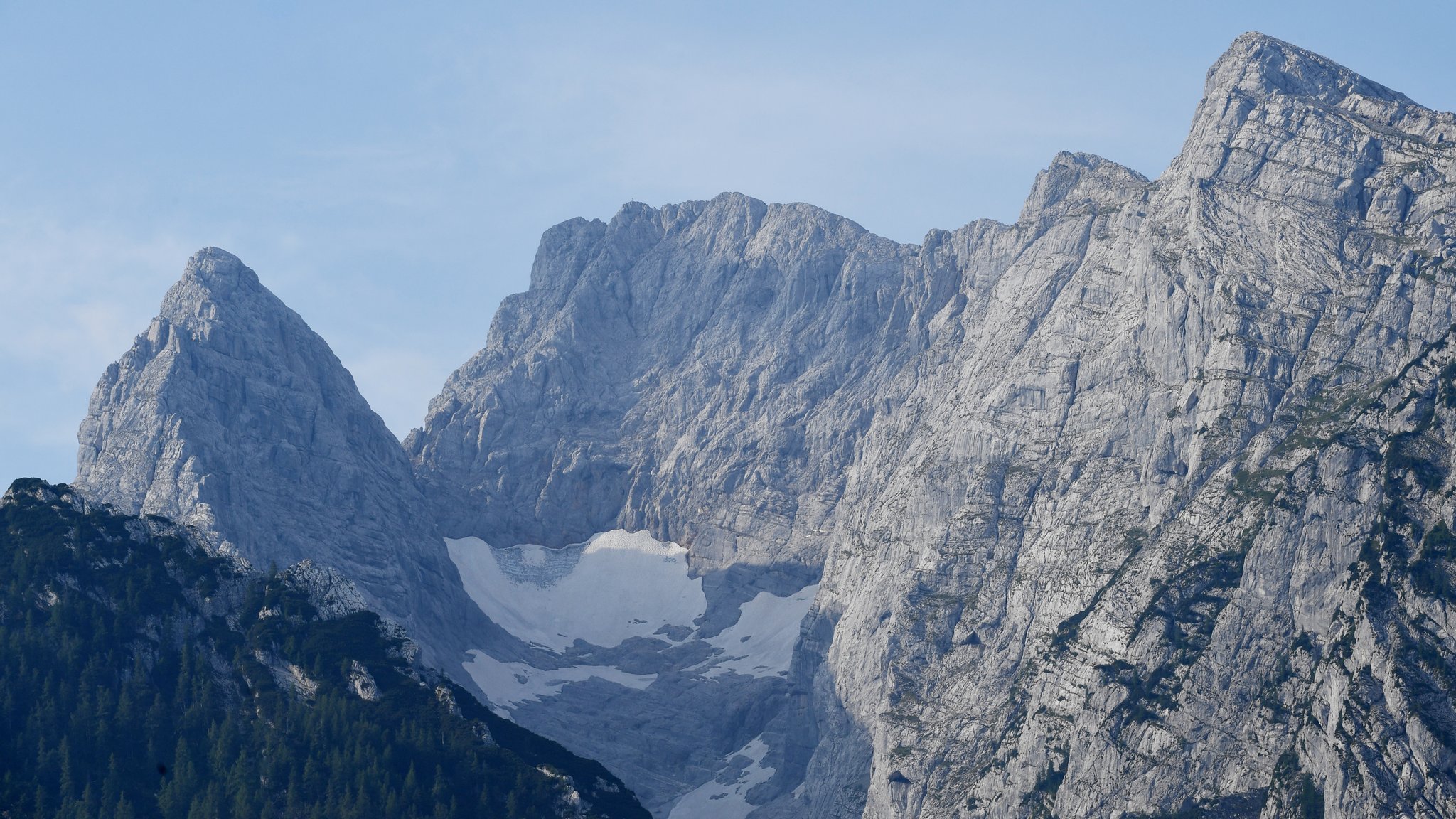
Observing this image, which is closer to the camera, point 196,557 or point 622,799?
point 622,799

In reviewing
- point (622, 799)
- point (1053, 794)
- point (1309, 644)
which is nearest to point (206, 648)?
point (622, 799)

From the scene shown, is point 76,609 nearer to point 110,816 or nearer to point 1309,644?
point 110,816

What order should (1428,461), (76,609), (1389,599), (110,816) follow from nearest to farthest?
(110,816)
(76,609)
(1389,599)
(1428,461)

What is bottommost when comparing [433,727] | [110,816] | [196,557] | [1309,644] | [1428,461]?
[110,816]

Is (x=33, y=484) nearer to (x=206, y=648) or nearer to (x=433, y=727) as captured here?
(x=206, y=648)

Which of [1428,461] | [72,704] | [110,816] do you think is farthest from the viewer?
[1428,461]

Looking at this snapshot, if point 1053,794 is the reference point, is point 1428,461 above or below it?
above
